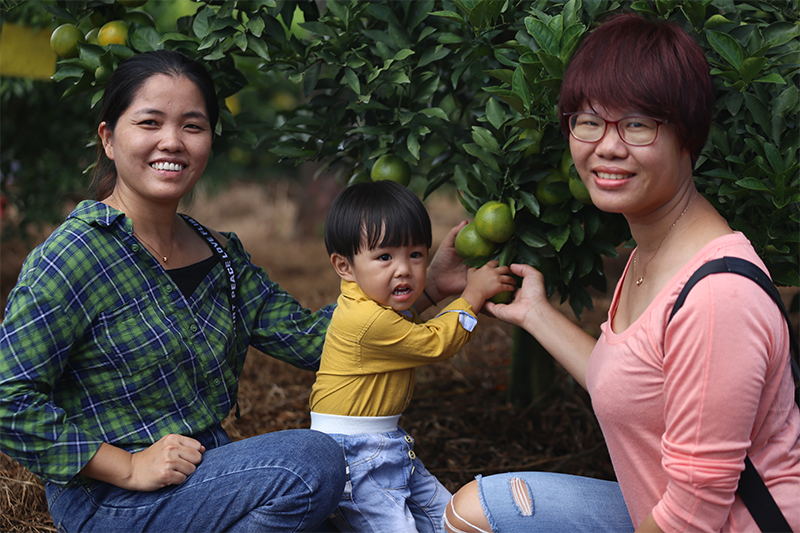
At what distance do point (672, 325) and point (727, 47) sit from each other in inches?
31.7

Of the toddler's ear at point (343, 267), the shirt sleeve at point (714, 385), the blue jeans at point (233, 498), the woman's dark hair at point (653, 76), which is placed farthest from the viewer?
the toddler's ear at point (343, 267)

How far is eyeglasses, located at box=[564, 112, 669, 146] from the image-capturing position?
1.46 m

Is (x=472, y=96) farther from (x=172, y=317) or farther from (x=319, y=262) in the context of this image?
(x=319, y=262)

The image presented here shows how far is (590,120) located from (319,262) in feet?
16.2

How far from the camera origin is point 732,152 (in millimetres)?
1878

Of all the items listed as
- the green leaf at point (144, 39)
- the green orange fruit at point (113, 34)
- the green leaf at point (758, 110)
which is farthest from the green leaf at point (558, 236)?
the green orange fruit at point (113, 34)

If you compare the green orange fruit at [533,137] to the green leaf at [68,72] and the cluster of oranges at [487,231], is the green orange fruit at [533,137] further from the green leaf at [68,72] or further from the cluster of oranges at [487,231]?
the green leaf at [68,72]

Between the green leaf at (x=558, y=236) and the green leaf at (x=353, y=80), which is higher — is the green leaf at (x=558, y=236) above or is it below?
below

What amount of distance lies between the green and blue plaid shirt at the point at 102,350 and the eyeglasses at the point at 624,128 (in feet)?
3.74

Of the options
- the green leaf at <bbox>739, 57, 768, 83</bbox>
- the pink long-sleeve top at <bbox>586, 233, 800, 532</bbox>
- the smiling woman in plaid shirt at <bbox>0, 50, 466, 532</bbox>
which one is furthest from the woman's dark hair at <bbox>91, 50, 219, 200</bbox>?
the green leaf at <bbox>739, 57, 768, 83</bbox>

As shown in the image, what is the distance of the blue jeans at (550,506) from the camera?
178 cm

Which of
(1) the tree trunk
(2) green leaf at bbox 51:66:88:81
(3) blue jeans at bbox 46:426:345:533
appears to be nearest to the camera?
(3) blue jeans at bbox 46:426:345:533

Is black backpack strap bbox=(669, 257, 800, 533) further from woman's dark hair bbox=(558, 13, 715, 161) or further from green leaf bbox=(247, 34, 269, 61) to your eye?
green leaf bbox=(247, 34, 269, 61)

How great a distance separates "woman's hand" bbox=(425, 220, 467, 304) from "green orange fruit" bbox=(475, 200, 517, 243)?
299 millimetres
